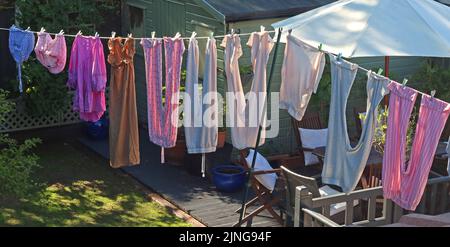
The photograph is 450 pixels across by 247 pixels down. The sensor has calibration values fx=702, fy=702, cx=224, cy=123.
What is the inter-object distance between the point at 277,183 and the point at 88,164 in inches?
152

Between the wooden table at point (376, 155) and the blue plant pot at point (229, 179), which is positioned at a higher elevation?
the wooden table at point (376, 155)

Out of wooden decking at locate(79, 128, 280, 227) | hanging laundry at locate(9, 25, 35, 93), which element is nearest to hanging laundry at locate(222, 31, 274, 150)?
wooden decking at locate(79, 128, 280, 227)

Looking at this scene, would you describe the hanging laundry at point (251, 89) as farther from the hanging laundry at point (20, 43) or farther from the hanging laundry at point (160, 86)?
the hanging laundry at point (20, 43)

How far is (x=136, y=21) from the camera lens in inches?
543

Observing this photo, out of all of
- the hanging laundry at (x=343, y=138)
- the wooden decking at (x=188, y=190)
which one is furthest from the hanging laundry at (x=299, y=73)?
the wooden decking at (x=188, y=190)

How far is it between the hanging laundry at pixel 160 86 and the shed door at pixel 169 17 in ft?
13.1

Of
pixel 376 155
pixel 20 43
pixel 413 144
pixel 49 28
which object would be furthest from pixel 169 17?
pixel 413 144

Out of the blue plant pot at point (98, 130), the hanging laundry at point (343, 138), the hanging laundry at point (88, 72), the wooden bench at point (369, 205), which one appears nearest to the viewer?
the hanging laundry at point (343, 138)

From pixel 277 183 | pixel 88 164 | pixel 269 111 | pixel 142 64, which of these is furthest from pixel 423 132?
pixel 142 64

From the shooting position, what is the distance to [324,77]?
37.9 ft

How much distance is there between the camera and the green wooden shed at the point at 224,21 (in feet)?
36.1

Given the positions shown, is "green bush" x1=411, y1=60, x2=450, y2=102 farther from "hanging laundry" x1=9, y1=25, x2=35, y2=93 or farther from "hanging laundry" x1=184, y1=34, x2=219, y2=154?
"hanging laundry" x1=9, y1=25, x2=35, y2=93
